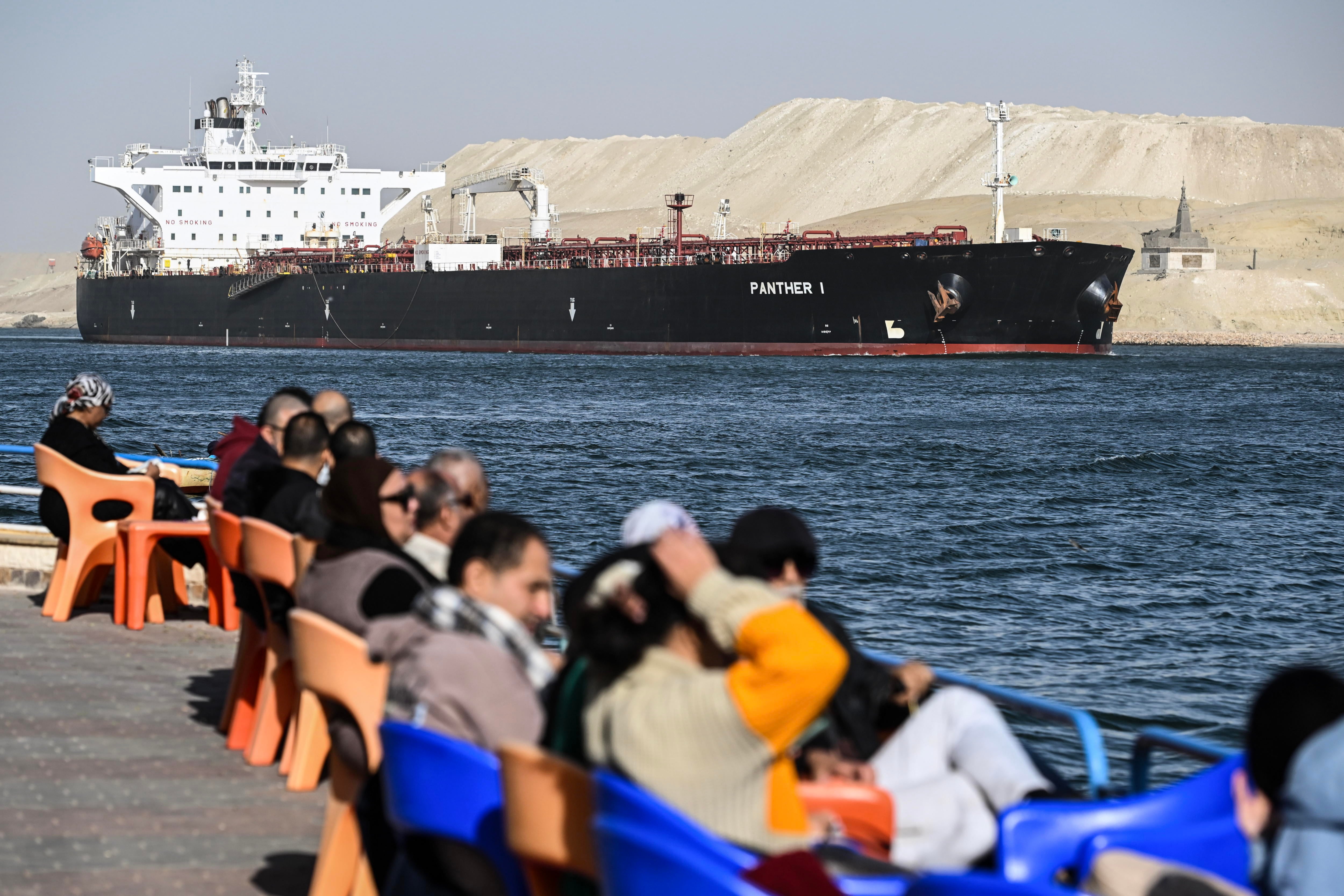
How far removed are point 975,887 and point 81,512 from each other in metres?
5.03

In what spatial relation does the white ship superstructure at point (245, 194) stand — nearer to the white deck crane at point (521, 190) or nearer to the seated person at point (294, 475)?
the white deck crane at point (521, 190)

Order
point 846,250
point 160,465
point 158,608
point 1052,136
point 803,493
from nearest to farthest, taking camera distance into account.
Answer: point 158,608 < point 160,465 < point 803,493 < point 846,250 < point 1052,136

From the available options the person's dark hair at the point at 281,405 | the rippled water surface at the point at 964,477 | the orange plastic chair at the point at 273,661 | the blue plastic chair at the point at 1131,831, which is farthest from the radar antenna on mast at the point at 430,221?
the blue plastic chair at the point at 1131,831

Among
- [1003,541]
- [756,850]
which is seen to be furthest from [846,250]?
[756,850]

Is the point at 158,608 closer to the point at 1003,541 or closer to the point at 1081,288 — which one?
the point at 1003,541

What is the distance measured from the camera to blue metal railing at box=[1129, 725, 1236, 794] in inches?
105

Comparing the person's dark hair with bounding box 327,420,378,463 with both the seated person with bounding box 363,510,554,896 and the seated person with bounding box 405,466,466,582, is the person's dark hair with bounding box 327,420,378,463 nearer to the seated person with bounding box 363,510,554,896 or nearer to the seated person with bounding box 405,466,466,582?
the seated person with bounding box 405,466,466,582

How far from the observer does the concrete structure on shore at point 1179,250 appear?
8481cm

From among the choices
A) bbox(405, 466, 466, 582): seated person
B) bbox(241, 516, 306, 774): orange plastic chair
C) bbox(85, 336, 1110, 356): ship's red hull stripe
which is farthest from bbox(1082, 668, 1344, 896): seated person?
bbox(85, 336, 1110, 356): ship's red hull stripe

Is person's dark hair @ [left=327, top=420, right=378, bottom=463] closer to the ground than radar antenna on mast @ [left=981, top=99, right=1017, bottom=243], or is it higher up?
closer to the ground

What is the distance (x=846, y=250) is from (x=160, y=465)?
33242 millimetres

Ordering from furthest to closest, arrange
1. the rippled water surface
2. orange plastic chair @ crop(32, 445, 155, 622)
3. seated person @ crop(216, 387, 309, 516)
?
the rippled water surface < orange plastic chair @ crop(32, 445, 155, 622) < seated person @ crop(216, 387, 309, 516)

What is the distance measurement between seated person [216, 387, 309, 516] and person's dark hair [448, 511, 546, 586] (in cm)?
219

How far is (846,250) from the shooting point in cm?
3884
